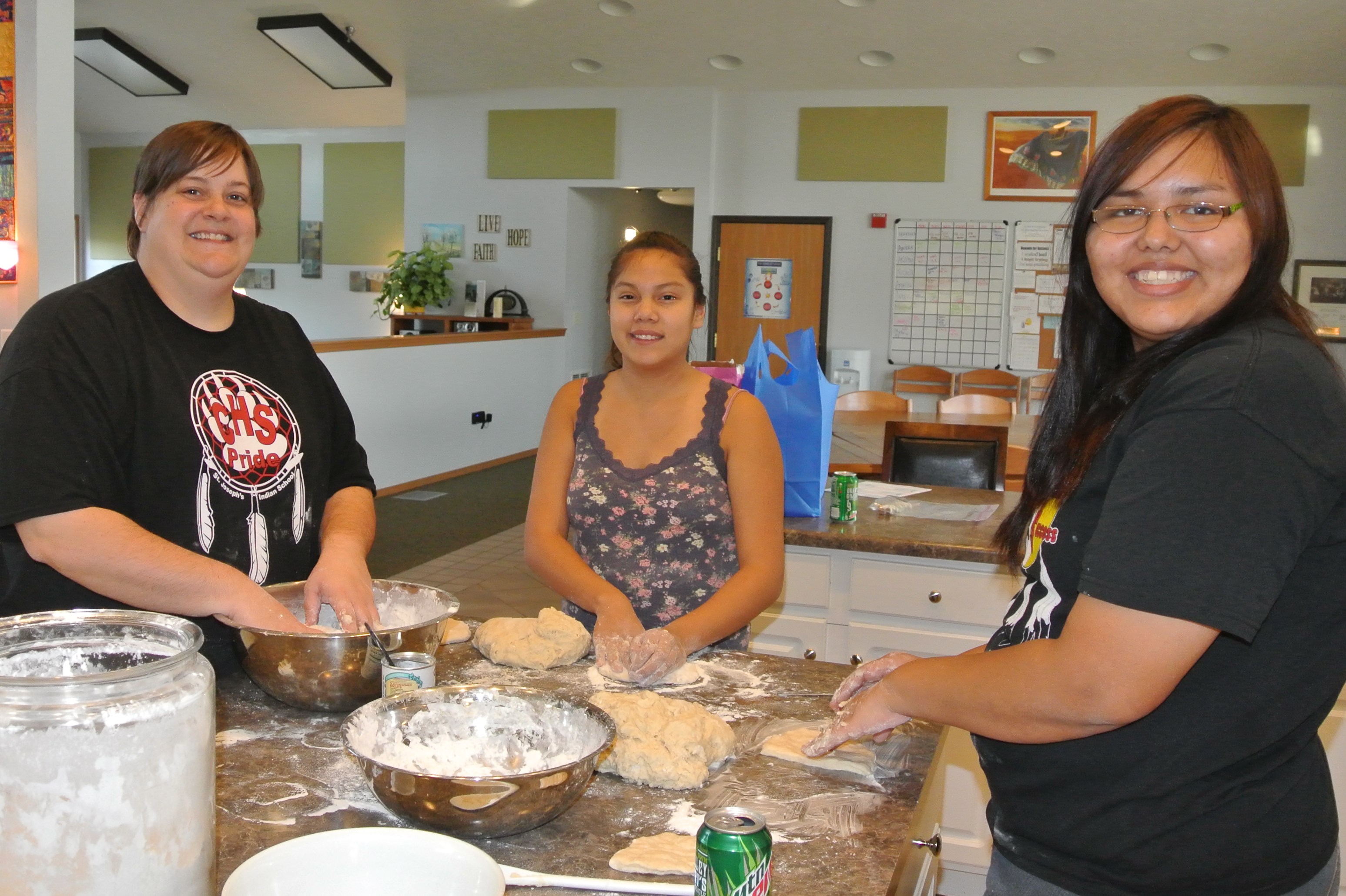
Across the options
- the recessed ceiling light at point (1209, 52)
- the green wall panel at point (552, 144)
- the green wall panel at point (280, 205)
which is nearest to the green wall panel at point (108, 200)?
the green wall panel at point (280, 205)

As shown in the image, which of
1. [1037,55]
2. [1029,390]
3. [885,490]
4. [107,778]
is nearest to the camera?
[107,778]

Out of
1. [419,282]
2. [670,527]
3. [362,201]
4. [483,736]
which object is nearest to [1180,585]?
[483,736]

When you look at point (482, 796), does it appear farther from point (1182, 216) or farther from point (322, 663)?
point (1182, 216)

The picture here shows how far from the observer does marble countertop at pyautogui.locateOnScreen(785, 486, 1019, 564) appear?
2551mm

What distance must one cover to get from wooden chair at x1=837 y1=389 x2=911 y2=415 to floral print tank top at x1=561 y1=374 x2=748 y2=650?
12.8ft

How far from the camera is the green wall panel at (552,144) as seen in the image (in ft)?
Answer: 29.3

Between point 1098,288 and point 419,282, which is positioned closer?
point 1098,288

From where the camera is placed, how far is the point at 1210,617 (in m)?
0.84

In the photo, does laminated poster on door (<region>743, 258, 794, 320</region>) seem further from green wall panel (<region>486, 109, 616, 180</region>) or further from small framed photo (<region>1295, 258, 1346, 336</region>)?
small framed photo (<region>1295, 258, 1346, 336</region>)

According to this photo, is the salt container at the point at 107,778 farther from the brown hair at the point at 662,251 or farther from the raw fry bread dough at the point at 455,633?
the brown hair at the point at 662,251

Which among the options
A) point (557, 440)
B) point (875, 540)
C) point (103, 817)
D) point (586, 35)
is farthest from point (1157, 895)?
point (586, 35)

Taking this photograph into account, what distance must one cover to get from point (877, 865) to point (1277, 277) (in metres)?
0.69

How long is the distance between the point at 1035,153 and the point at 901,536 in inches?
263

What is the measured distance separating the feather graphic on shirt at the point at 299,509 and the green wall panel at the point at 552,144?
304 inches
